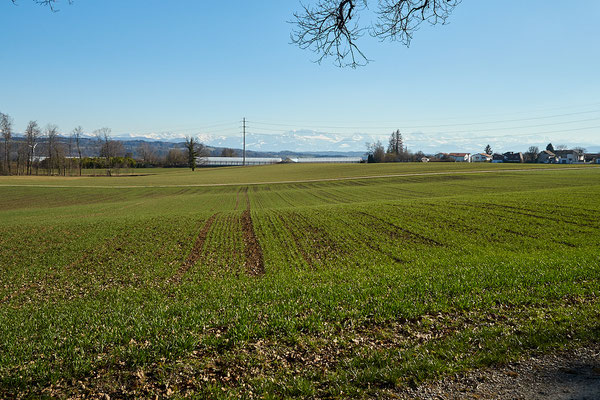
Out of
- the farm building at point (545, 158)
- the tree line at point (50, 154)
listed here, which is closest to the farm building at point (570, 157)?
the farm building at point (545, 158)

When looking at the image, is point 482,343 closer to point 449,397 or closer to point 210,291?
point 449,397

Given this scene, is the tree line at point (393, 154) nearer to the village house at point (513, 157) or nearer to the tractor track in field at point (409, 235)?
the village house at point (513, 157)

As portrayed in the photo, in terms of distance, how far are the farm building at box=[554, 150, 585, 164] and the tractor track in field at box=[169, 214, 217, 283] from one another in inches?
7237

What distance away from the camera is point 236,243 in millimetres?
20766

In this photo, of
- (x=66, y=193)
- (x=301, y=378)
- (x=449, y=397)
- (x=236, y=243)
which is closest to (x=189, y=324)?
(x=301, y=378)

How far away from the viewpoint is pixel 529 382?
5.36 meters

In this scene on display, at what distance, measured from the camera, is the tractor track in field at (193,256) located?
47.6 ft

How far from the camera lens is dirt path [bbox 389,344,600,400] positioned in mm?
5047

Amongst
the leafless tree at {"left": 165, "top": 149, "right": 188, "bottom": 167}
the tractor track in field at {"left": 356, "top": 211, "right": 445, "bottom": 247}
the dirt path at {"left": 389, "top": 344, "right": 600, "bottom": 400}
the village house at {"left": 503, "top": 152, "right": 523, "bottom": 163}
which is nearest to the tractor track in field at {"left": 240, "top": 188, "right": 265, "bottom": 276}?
the tractor track in field at {"left": 356, "top": 211, "right": 445, "bottom": 247}

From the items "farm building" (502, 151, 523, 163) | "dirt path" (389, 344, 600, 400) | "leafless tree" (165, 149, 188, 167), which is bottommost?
"dirt path" (389, 344, 600, 400)

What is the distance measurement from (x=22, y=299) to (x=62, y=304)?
267 cm

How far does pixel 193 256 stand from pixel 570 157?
19748 centimetres

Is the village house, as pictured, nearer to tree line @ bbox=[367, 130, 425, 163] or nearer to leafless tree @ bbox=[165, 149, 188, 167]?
tree line @ bbox=[367, 130, 425, 163]

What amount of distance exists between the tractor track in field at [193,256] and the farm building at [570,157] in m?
184
